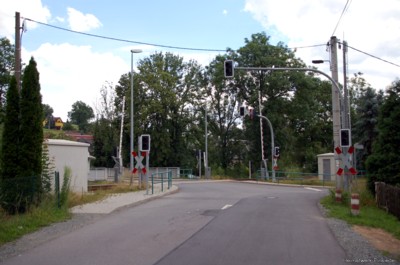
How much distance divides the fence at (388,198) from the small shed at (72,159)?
13.3 m

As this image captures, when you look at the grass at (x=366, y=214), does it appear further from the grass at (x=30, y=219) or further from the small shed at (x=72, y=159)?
the small shed at (x=72, y=159)

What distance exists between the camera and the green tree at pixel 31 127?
15844mm

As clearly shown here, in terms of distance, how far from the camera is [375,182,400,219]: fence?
52.2 ft

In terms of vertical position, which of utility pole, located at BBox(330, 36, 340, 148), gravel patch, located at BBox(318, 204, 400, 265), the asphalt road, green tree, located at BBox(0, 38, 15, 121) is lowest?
gravel patch, located at BBox(318, 204, 400, 265)

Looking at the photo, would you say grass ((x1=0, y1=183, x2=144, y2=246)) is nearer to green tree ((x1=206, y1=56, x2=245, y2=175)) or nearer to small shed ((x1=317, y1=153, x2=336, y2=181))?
small shed ((x1=317, y1=153, x2=336, y2=181))

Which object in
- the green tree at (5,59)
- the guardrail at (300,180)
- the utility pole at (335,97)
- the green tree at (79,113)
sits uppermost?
the green tree at (79,113)

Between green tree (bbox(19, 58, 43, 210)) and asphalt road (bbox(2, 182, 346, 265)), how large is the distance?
10.1ft

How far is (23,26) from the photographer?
63.6ft

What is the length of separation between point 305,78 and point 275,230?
150 feet

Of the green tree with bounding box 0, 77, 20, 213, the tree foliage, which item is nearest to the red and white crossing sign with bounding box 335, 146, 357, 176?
Result: the green tree with bounding box 0, 77, 20, 213

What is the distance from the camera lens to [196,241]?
10.4 meters

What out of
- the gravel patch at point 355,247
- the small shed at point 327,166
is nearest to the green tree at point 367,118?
the small shed at point 327,166

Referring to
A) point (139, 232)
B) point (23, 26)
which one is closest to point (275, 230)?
point (139, 232)

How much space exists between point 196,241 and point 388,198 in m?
9.78
